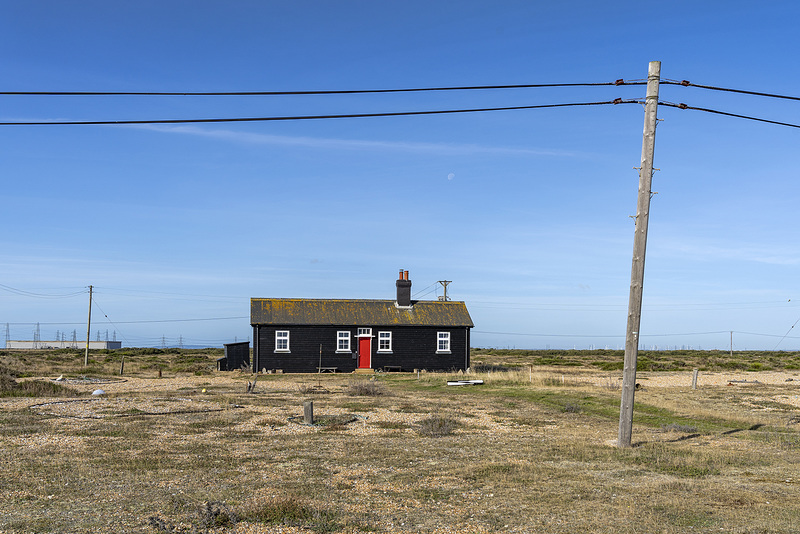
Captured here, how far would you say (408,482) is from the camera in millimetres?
11602

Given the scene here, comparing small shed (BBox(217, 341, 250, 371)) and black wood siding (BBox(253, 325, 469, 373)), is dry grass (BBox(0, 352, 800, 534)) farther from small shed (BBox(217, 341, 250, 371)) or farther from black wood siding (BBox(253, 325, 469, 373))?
small shed (BBox(217, 341, 250, 371))

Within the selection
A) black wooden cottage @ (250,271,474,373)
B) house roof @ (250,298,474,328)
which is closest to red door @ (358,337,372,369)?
black wooden cottage @ (250,271,474,373)

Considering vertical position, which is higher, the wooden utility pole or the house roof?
the wooden utility pole

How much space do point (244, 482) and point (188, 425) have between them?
7.59 m

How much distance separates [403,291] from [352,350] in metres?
5.40

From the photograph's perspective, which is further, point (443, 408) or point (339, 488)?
point (443, 408)

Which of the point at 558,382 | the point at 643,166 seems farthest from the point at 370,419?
the point at 558,382

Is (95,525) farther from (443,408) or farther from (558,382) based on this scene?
(558,382)

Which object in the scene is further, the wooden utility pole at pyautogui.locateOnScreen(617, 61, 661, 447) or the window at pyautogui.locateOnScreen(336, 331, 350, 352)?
the window at pyautogui.locateOnScreen(336, 331, 350, 352)

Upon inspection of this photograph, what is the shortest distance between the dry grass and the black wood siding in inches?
764

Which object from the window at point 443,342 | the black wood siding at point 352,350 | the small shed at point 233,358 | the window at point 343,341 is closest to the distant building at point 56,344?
the small shed at point 233,358

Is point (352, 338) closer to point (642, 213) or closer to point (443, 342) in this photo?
point (443, 342)

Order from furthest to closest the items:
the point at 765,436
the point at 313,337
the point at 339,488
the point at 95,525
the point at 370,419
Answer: the point at 313,337, the point at 370,419, the point at 765,436, the point at 339,488, the point at 95,525

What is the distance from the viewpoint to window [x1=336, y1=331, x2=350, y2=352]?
43.7m
